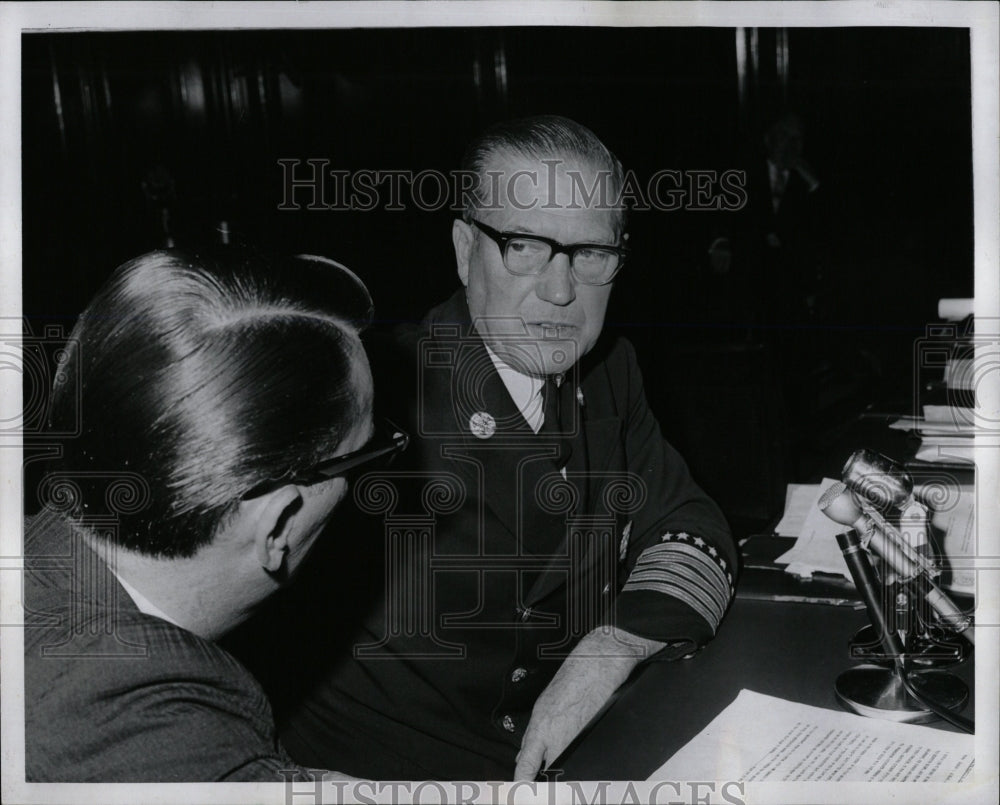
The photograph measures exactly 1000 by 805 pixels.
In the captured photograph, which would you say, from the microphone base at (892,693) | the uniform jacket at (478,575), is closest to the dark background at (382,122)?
the uniform jacket at (478,575)

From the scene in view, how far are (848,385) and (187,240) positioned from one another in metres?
1.25

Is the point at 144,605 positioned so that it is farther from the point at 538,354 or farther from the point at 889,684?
the point at 889,684

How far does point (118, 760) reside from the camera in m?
0.84

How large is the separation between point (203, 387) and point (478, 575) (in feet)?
1.32

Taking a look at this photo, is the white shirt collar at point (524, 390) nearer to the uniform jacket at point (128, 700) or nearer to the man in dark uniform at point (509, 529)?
the man in dark uniform at point (509, 529)

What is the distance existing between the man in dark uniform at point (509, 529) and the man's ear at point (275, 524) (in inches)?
4.2

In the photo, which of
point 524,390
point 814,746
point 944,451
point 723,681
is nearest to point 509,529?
point 524,390

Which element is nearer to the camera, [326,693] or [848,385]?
[326,693]

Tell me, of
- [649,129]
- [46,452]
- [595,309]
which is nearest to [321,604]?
[46,452]

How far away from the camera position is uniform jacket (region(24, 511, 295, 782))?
2.64ft

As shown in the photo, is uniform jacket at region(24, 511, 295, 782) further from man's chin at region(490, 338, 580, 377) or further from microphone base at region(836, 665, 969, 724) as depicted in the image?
microphone base at region(836, 665, 969, 724)

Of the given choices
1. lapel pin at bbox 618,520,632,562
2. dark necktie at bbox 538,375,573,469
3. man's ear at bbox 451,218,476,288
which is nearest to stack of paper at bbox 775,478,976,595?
lapel pin at bbox 618,520,632,562

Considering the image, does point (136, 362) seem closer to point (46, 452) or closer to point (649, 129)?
point (46, 452)

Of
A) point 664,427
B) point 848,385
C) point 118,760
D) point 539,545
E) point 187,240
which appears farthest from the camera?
point 848,385
